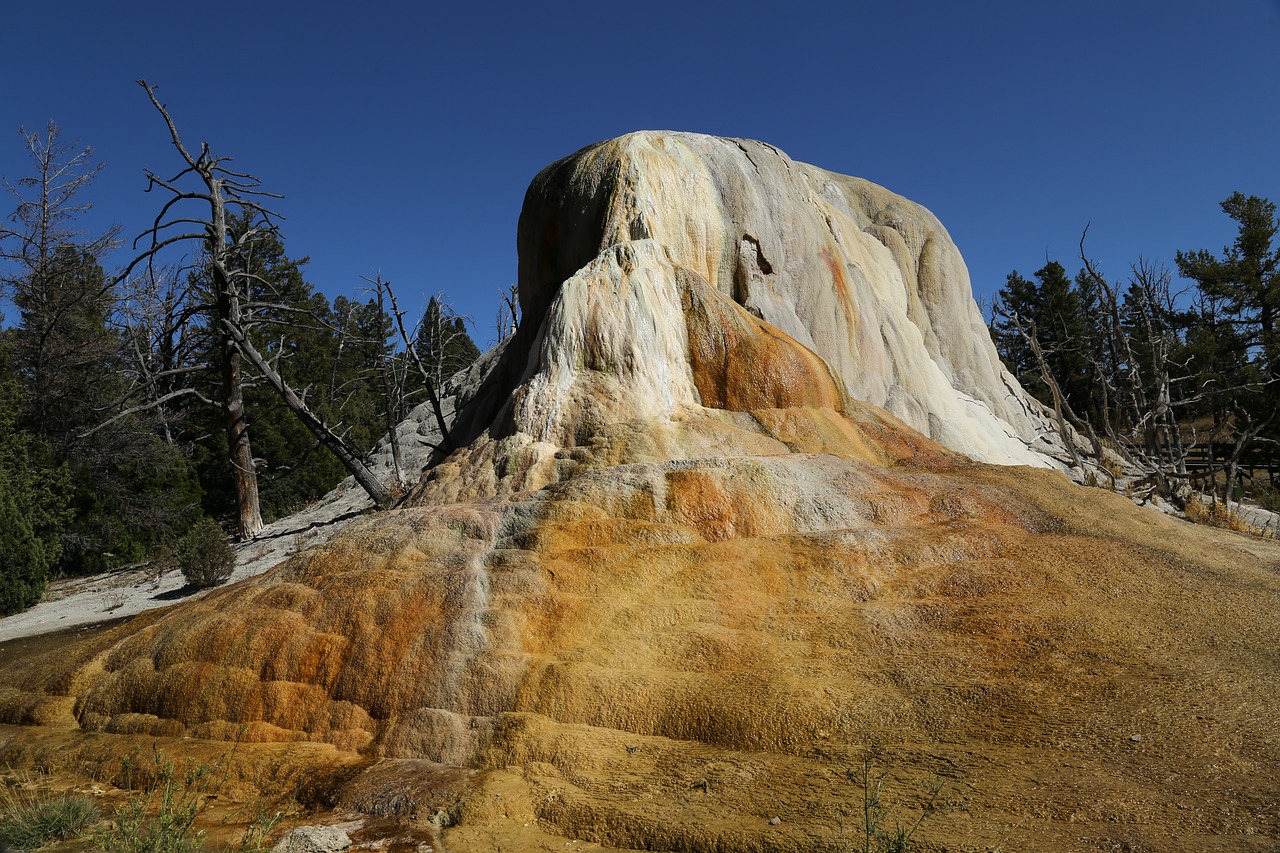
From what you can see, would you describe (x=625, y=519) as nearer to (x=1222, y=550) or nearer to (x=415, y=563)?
(x=415, y=563)

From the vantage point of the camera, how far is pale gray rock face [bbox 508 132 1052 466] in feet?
30.6

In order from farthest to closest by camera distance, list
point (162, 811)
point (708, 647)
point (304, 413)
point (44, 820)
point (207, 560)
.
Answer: point (304, 413)
point (207, 560)
point (708, 647)
point (44, 820)
point (162, 811)

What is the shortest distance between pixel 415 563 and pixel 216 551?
9.60 meters

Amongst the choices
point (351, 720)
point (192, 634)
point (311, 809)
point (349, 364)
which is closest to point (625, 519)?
point (351, 720)

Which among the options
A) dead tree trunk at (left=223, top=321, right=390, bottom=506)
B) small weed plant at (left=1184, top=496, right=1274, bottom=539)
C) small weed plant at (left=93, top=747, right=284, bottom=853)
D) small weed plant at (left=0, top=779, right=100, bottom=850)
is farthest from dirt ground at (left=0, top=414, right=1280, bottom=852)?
dead tree trunk at (left=223, top=321, right=390, bottom=506)

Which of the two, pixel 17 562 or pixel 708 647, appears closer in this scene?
pixel 708 647

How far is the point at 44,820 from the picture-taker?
477 cm

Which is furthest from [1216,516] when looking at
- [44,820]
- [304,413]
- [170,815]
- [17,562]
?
[17,562]

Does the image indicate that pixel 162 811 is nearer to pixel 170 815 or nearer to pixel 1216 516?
pixel 170 815

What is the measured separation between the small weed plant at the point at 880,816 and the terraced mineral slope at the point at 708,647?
0.07 meters

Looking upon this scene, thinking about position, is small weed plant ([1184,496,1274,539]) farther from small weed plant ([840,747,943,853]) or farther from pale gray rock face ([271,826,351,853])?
pale gray rock face ([271,826,351,853])

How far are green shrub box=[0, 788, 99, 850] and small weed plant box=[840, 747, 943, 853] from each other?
4352 millimetres

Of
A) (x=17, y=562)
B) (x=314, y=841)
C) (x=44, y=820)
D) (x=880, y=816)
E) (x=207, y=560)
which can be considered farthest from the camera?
(x=207, y=560)

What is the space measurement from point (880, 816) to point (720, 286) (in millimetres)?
9565
